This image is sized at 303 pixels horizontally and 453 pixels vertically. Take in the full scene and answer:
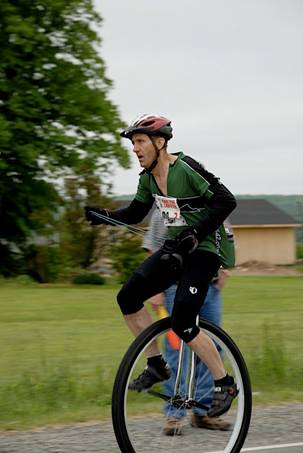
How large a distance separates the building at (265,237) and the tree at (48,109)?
96.9ft

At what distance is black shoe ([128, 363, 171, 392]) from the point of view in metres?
5.54

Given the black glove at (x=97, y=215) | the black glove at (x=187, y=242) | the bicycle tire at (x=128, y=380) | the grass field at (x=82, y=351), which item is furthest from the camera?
the grass field at (x=82, y=351)

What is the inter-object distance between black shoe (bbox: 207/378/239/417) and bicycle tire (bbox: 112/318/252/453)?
2.7 inches

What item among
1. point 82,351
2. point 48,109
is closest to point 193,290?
point 82,351

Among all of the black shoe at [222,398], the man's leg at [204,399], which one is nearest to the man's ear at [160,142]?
the man's leg at [204,399]

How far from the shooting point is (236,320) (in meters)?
16.9

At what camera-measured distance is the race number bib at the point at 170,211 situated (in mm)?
5719

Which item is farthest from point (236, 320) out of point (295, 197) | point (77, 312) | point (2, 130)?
point (295, 197)

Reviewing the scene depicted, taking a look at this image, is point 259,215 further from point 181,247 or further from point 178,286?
point 181,247

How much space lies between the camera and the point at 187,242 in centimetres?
546

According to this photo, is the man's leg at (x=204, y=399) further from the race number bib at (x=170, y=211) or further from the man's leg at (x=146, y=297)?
the race number bib at (x=170, y=211)

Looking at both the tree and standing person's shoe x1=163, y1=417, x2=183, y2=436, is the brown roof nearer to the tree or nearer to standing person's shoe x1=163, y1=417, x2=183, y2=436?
the tree

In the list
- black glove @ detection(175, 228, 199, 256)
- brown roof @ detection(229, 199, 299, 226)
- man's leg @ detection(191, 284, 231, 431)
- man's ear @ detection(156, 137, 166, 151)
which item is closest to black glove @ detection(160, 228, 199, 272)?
black glove @ detection(175, 228, 199, 256)

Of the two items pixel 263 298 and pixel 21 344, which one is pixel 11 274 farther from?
pixel 21 344
